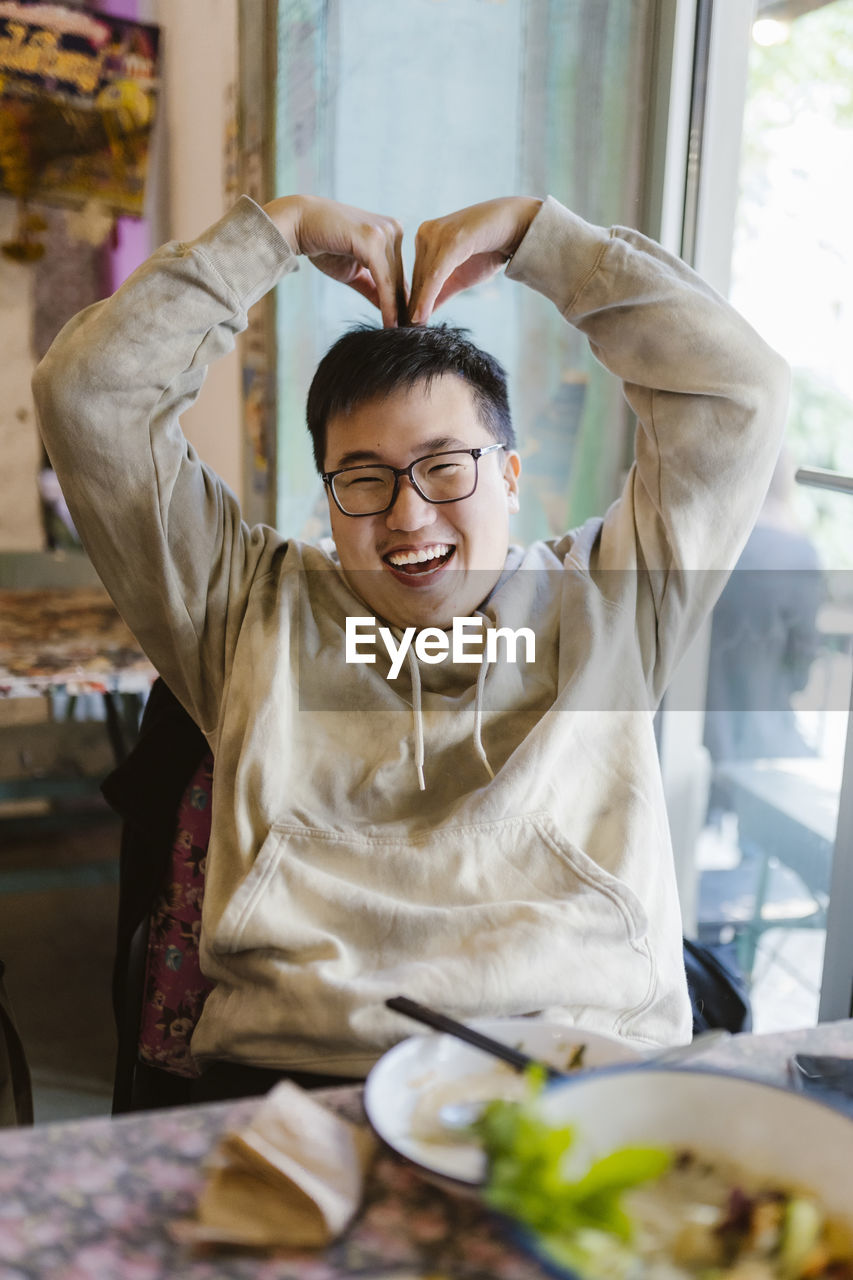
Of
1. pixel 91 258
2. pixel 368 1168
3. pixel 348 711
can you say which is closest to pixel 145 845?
pixel 348 711

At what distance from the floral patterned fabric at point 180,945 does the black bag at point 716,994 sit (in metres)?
0.62

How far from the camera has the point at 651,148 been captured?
2.00 meters

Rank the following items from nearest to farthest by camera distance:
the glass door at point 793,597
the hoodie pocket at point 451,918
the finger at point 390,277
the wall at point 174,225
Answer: the hoodie pocket at point 451,918 < the finger at point 390,277 < the glass door at point 793,597 < the wall at point 174,225

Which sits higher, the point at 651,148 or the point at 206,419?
the point at 651,148

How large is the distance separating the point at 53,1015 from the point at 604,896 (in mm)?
1702

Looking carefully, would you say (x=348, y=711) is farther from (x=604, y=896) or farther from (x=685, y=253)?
(x=685, y=253)

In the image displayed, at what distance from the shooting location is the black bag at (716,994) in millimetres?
1330

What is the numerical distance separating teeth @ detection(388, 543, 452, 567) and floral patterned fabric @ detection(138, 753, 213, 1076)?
35cm

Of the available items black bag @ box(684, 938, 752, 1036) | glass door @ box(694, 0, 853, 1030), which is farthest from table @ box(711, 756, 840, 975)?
black bag @ box(684, 938, 752, 1036)

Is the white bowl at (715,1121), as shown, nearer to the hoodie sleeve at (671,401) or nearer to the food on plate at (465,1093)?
→ the food on plate at (465,1093)

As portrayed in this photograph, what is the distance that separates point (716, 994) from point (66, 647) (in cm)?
149

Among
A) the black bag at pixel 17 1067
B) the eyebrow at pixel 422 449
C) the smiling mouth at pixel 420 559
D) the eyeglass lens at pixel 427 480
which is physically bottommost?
the black bag at pixel 17 1067

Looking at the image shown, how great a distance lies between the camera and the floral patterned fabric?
1.28 m

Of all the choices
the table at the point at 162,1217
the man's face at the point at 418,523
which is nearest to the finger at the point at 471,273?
the man's face at the point at 418,523
